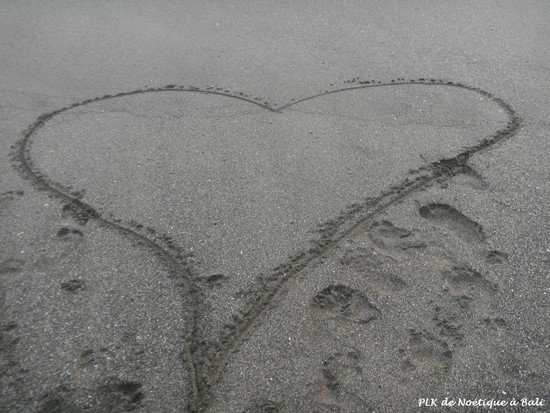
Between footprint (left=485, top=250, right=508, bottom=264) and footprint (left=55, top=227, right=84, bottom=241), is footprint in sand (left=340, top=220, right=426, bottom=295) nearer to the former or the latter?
footprint (left=485, top=250, right=508, bottom=264)

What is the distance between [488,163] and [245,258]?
5.80 feet

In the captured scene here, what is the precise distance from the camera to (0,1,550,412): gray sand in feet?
6.51

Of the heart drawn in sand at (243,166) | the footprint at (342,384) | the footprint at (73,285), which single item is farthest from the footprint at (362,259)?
the footprint at (73,285)

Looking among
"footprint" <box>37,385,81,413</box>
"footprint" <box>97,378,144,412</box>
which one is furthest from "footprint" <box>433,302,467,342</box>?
"footprint" <box>37,385,81,413</box>

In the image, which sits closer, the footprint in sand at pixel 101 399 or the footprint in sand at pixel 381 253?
the footprint in sand at pixel 101 399

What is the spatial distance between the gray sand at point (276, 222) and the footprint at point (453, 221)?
0.05 feet

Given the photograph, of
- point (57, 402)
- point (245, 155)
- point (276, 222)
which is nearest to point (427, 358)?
point (276, 222)

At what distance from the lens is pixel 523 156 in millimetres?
3092

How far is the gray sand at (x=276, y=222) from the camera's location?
199 centimetres

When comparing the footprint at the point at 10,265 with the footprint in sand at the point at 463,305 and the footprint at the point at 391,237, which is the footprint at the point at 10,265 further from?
the footprint in sand at the point at 463,305

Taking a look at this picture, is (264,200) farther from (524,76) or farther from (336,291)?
(524,76)

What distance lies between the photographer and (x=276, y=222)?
105 inches

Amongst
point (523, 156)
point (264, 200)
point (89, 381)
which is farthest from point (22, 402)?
point (523, 156)

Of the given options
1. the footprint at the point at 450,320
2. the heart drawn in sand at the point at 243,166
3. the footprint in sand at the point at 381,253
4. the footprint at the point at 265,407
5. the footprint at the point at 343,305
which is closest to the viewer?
the footprint at the point at 265,407
